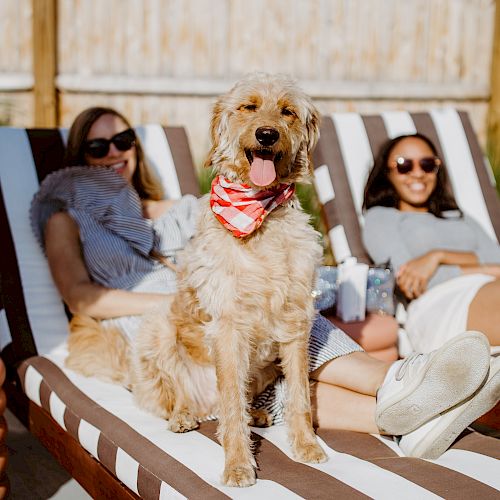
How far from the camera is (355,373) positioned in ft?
9.82

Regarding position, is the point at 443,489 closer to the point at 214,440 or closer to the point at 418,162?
the point at 214,440

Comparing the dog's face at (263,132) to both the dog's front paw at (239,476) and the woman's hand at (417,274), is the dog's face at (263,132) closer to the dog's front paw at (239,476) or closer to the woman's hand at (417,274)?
the dog's front paw at (239,476)

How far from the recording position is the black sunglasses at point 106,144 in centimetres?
407

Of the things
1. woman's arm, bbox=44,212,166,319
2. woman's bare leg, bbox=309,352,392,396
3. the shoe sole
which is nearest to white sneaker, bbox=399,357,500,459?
the shoe sole

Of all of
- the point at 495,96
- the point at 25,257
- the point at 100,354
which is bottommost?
the point at 100,354

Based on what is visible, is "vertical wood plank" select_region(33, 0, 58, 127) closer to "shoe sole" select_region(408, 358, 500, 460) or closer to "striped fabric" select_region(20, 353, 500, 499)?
"striped fabric" select_region(20, 353, 500, 499)

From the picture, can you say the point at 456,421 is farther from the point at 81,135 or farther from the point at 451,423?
the point at 81,135

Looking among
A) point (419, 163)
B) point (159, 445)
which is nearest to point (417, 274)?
point (419, 163)

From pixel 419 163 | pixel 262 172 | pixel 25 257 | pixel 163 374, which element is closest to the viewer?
pixel 262 172

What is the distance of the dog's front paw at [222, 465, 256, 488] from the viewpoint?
2.34 meters

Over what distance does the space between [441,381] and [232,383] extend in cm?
74

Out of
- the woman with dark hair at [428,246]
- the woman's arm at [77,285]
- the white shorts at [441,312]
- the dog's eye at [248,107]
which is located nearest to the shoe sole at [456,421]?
the woman with dark hair at [428,246]

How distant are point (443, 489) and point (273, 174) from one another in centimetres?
123

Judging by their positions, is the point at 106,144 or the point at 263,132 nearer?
the point at 263,132
